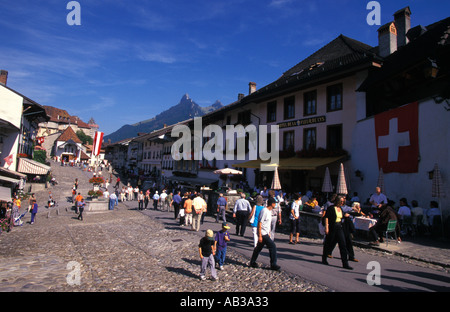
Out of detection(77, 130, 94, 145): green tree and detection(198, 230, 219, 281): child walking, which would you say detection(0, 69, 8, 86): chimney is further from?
detection(77, 130, 94, 145): green tree

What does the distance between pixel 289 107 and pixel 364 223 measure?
45.8ft

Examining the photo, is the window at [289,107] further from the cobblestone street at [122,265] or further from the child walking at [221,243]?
the child walking at [221,243]

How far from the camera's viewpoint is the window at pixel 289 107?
21.9 metres

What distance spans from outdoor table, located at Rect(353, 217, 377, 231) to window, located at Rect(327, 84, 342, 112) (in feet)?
33.7

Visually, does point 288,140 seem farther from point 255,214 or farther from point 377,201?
point 255,214

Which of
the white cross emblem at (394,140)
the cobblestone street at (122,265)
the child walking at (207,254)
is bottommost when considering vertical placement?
the cobblestone street at (122,265)

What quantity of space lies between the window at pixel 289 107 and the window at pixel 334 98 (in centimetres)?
332

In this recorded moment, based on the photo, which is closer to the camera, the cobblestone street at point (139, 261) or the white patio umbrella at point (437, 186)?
the cobblestone street at point (139, 261)

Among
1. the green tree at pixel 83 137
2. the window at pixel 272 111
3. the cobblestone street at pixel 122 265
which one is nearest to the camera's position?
the cobblestone street at pixel 122 265

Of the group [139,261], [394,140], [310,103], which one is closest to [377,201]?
[394,140]

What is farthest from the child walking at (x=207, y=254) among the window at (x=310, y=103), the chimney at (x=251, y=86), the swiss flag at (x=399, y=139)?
the chimney at (x=251, y=86)

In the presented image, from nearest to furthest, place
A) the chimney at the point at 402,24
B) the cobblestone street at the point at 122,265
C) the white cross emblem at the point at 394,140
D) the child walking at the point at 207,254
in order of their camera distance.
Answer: the cobblestone street at the point at 122,265, the child walking at the point at 207,254, the white cross emblem at the point at 394,140, the chimney at the point at 402,24

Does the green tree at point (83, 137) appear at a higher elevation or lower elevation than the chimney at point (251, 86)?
higher
